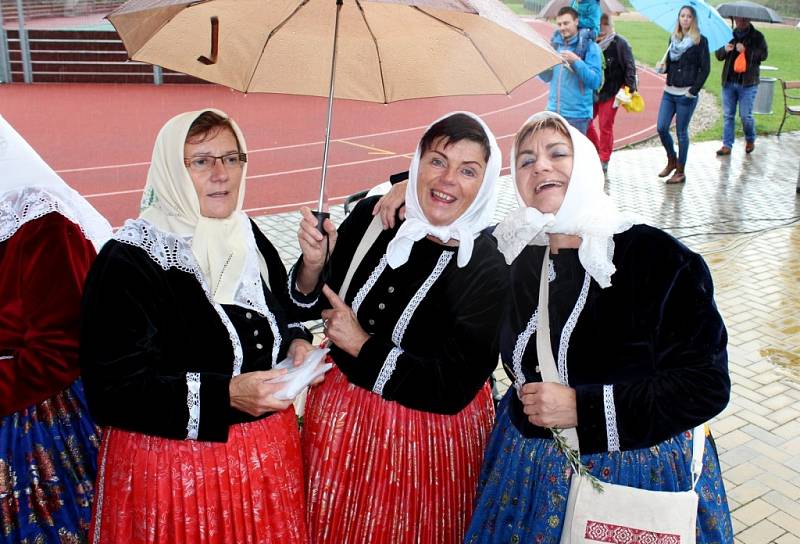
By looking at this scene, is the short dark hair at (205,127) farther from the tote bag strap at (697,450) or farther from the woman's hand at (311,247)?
the tote bag strap at (697,450)

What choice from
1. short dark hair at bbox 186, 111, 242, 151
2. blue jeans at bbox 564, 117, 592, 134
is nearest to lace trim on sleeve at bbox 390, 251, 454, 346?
short dark hair at bbox 186, 111, 242, 151

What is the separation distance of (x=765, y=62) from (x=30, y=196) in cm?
2722

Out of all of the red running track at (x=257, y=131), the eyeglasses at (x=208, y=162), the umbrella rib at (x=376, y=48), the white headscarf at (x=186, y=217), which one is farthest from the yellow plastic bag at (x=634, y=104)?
the white headscarf at (x=186, y=217)

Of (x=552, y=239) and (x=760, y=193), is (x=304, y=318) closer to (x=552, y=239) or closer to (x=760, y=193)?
(x=552, y=239)

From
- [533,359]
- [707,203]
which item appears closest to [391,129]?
[707,203]

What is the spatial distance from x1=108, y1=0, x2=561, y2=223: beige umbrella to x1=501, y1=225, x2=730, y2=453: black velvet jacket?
87cm

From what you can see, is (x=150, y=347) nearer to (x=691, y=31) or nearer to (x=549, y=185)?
(x=549, y=185)

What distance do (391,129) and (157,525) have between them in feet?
43.8

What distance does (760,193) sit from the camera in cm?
1053

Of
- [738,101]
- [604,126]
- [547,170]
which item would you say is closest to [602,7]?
[604,126]

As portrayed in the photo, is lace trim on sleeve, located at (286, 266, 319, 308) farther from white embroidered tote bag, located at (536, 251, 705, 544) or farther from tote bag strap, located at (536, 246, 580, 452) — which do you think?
white embroidered tote bag, located at (536, 251, 705, 544)

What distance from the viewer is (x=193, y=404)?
2434 mm

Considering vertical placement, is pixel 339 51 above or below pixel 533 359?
above

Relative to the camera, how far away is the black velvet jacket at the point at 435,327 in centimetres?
267
